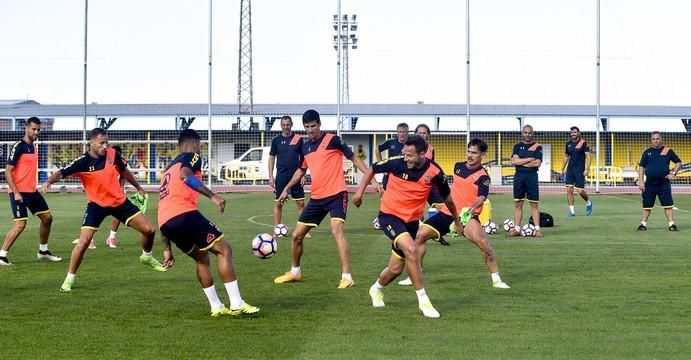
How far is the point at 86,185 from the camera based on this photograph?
1167cm

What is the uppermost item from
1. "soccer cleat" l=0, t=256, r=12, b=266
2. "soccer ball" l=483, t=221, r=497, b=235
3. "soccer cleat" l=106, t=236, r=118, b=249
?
"soccer ball" l=483, t=221, r=497, b=235

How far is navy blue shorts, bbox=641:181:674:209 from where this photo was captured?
19.8 m

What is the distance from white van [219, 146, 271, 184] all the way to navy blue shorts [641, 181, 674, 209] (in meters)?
23.9

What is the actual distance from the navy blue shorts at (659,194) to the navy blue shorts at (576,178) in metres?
3.12

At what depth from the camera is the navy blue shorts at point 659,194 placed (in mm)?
19797

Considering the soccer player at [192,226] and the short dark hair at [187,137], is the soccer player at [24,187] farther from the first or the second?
the soccer player at [192,226]

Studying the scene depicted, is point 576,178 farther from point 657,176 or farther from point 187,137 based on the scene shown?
point 187,137

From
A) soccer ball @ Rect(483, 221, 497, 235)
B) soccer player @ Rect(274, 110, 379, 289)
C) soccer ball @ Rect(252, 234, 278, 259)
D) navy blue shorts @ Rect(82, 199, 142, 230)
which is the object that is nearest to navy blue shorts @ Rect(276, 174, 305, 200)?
soccer ball @ Rect(483, 221, 497, 235)

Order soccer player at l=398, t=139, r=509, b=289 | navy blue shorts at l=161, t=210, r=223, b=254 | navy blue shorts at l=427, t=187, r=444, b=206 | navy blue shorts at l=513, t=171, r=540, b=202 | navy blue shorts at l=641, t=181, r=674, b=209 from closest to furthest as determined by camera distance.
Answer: navy blue shorts at l=161, t=210, r=223, b=254 → navy blue shorts at l=427, t=187, r=444, b=206 → soccer player at l=398, t=139, r=509, b=289 → navy blue shorts at l=513, t=171, r=540, b=202 → navy blue shorts at l=641, t=181, r=674, b=209

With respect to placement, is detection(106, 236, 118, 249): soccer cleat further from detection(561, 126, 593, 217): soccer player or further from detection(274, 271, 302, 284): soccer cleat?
detection(561, 126, 593, 217): soccer player

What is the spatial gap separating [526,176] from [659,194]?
11.0ft

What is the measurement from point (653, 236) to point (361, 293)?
9662 mm

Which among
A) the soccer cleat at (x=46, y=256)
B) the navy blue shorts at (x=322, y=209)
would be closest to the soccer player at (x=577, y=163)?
the navy blue shorts at (x=322, y=209)

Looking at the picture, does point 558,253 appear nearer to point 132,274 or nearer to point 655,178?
point 655,178
